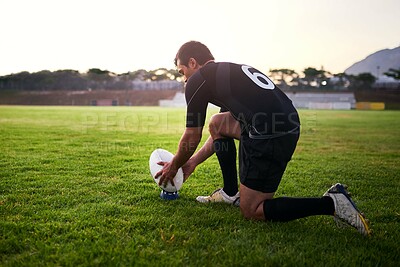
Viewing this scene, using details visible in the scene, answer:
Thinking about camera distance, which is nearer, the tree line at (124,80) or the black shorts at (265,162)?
the black shorts at (265,162)

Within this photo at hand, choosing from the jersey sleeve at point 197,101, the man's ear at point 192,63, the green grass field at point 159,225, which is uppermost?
the man's ear at point 192,63

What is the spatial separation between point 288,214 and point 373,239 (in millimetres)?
653

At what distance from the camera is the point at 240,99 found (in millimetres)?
2973

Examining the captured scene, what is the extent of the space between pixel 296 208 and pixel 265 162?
0.44 meters

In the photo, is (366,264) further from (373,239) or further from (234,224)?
(234,224)

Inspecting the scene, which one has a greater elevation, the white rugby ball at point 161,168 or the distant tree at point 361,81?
the distant tree at point 361,81

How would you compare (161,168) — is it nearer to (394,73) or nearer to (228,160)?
(228,160)

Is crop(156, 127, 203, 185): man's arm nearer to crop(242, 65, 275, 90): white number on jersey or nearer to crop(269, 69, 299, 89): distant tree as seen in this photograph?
crop(242, 65, 275, 90): white number on jersey

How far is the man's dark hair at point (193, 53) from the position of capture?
3146 mm

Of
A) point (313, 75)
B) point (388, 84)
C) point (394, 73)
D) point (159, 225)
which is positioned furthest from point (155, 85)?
point (159, 225)

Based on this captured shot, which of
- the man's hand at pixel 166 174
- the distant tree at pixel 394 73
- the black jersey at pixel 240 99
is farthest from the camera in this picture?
the distant tree at pixel 394 73
